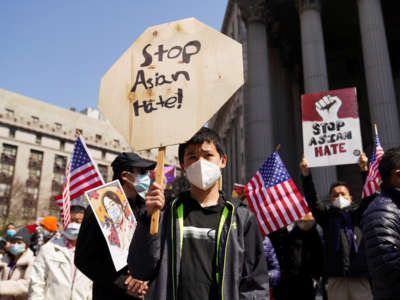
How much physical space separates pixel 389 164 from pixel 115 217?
2.40 meters

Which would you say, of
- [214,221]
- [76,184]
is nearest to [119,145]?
[76,184]

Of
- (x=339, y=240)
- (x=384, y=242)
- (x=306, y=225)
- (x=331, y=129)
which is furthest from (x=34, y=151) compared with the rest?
(x=384, y=242)

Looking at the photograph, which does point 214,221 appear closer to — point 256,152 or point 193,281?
point 193,281

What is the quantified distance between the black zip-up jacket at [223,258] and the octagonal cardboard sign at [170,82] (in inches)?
24.0

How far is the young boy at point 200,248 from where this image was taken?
2.22 metres

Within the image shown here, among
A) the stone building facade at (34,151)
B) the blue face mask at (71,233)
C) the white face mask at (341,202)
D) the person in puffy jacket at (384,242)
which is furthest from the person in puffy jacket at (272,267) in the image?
the stone building facade at (34,151)

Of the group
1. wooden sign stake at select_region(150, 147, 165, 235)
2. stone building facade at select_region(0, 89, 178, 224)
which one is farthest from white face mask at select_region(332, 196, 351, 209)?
stone building facade at select_region(0, 89, 178, 224)

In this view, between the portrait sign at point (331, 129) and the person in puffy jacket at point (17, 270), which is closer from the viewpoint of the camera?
the person in puffy jacket at point (17, 270)

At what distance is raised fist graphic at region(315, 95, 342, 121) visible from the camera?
7344 millimetres

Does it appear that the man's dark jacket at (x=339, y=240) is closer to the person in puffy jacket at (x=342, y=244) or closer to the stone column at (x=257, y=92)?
the person in puffy jacket at (x=342, y=244)

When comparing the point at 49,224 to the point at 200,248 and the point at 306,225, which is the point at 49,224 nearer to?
the point at 306,225

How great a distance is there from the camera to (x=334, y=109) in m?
7.38

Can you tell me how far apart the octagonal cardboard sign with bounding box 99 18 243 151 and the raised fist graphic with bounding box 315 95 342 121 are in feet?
17.1

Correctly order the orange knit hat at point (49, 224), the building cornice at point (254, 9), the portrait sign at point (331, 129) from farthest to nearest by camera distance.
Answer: the building cornice at point (254, 9) < the orange knit hat at point (49, 224) < the portrait sign at point (331, 129)
